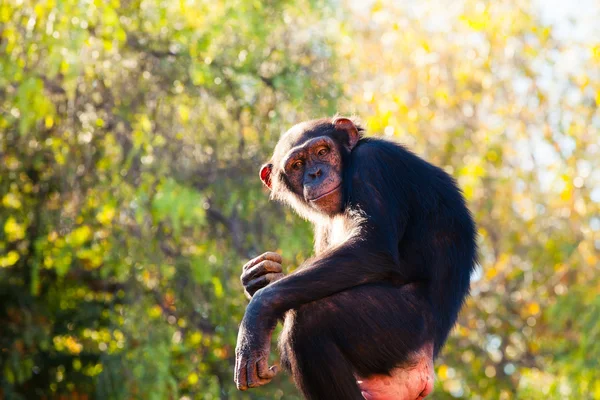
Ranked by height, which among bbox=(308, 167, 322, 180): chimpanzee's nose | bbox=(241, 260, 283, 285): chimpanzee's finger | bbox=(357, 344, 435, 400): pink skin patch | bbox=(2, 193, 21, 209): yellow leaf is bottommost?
bbox=(357, 344, 435, 400): pink skin patch

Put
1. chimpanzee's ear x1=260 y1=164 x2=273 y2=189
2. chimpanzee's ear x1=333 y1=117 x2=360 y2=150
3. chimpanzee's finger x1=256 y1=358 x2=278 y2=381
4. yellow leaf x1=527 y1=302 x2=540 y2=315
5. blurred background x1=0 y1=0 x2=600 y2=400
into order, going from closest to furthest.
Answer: chimpanzee's finger x1=256 y1=358 x2=278 y2=381, chimpanzee's ear x1=333 y1=117 x2=360 y2=150, chimpanzee's ear x1=260 y1=164 x2=273 y2=189, blurred background x1=0 y1=0 x2=600 y2=400, yellow leaf x1=527 y1=302 x2=540 y2=315

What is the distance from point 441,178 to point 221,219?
4353 millimetres

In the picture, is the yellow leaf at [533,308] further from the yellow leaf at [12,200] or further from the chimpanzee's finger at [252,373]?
the chimpanzee's finger at [252,373]

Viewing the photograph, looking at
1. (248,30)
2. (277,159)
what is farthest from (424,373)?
(248,30)

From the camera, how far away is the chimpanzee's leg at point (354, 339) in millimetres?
4145

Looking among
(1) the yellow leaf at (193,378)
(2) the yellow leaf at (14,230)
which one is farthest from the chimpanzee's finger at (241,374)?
(2) the yellow leaf at (14,230)

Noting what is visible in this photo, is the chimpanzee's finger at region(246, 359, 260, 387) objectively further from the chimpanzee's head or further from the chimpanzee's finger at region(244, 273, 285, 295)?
the chimpanzee's head

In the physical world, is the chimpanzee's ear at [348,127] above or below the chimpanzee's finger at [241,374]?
above

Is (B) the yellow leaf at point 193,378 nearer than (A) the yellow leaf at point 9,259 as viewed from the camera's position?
Yes

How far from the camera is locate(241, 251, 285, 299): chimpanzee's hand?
14.8ft

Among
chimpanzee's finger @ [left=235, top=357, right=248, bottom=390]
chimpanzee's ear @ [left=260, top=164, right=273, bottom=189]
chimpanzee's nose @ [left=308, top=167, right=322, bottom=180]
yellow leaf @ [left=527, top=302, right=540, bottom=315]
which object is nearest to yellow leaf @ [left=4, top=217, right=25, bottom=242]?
chimpanzee's ear @ [left=260, top=164, right=273, bottom=189]

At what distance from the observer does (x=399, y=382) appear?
441 centimetres

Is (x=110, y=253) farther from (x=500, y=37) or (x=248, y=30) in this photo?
(x=500, y=37)

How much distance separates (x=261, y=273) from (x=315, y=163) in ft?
2.10
